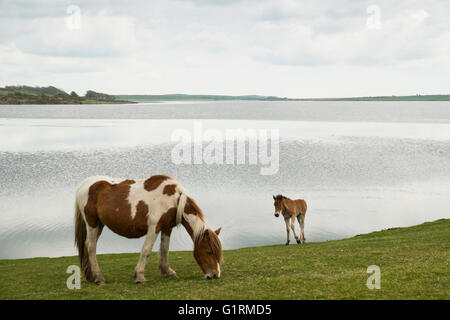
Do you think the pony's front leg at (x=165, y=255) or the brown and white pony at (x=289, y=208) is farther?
the brown and white pony at (x=289, y=208)

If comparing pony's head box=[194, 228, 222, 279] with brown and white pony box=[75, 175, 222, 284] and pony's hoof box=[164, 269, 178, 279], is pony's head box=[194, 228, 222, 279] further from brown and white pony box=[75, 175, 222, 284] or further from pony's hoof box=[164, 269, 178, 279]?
pony's hoof box=[164, 269, 178, 279]

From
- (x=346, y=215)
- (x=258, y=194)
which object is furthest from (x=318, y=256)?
(x=258, y=194)

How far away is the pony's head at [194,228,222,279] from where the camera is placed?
37.6 feet

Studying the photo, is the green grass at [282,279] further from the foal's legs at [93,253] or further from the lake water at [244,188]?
the lake water at [244,188]

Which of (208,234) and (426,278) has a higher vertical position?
(208,234)

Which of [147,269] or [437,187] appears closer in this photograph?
[147,269]

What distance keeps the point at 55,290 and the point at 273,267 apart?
6.87 metres

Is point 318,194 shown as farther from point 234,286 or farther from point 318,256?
point 234,286

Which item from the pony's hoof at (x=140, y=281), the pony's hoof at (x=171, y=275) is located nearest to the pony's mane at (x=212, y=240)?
the pony's hoof at (x=171, y=275)

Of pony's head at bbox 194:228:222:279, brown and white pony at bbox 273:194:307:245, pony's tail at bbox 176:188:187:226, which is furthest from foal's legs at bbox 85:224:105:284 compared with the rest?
brown and white pony at bbox 273:194:307:245

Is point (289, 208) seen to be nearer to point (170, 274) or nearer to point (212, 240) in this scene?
point (170, 274)

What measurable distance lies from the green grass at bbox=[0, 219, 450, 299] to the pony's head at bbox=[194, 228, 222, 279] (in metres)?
0.36

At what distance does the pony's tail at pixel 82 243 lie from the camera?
12.3 meters

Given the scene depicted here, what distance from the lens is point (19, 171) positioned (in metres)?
48.8
